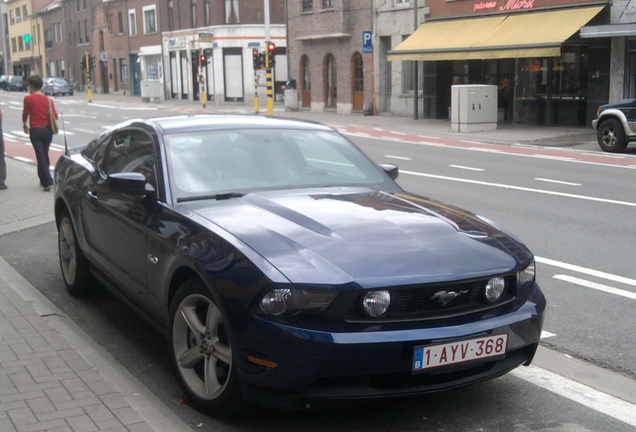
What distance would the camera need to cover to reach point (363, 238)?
425 cm

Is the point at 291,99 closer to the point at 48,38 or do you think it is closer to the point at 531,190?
the point at 531,190

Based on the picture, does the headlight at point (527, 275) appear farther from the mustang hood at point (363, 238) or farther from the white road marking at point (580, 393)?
the white road marking at point (580, 393)

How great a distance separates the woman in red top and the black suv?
42.3 feet

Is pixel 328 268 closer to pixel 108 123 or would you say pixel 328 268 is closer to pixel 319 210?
pixel 319 210

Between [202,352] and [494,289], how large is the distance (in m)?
1.55

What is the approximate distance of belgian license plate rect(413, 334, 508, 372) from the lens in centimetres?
386

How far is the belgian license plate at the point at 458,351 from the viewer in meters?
3.86

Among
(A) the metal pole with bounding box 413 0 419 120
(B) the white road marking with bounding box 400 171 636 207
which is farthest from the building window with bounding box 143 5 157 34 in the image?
(B) the white road marking with bounding box 400 171 636 207

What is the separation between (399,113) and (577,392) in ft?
102

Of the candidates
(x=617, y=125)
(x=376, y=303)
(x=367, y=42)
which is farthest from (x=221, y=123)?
(x=367, y=42)

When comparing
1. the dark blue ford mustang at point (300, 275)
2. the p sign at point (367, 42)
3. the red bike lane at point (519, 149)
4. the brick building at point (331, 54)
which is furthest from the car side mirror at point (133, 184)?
the brick building at point (331, 54)

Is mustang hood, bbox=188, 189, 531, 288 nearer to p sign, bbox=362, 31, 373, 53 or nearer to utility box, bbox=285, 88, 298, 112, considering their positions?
p sign, bbox=362, 31, 373, 53

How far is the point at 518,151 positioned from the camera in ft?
68.1

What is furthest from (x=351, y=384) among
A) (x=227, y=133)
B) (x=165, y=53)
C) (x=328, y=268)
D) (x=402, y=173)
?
(x=165, y=53)
